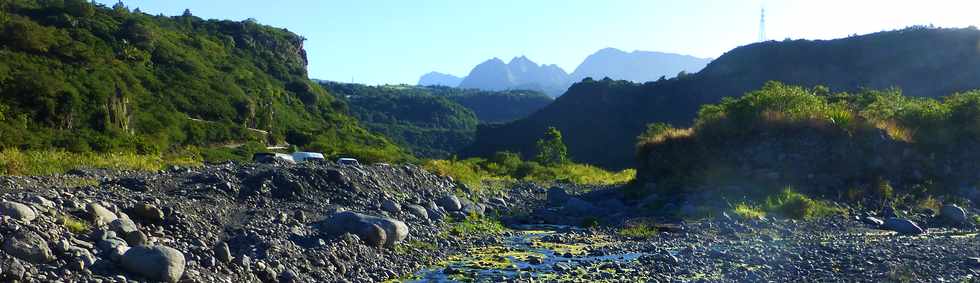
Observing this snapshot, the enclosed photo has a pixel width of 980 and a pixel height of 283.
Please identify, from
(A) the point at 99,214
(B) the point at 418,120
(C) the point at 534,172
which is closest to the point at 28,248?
(A) the point at 99,214

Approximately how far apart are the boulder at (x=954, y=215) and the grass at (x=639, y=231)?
793 cm

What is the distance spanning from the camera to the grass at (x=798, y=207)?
20328 mm

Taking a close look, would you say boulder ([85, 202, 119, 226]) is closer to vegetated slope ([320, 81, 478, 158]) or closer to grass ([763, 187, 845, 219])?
grass ([763, 187, 845, 219])

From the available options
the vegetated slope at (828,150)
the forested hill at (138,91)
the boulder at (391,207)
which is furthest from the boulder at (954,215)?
the forested hill at (138,91)

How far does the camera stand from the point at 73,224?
970cm

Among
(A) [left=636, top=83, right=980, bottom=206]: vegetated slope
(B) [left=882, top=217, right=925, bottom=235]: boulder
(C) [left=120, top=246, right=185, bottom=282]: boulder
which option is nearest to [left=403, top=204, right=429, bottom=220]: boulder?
(C) [left=120, top=246, right=185, bottom=282]: boulder

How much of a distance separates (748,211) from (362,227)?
1162 cm

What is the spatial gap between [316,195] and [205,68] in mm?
70692

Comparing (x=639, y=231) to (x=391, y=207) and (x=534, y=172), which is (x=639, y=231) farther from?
(x=534, y=172)

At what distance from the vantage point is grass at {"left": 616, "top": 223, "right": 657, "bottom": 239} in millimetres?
17344

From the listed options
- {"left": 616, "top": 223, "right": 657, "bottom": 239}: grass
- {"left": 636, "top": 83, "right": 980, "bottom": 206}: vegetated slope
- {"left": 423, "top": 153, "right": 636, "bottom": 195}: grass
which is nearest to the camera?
{"left": 616, "top": 223, "right": 657, "bottom": 239}: grass

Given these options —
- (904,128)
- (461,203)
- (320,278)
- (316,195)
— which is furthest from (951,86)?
(320,278)

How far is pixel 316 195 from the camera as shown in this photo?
59.8 feet

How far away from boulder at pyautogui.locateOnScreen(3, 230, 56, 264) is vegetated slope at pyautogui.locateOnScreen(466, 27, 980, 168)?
68.9 metres
